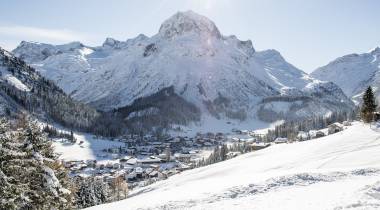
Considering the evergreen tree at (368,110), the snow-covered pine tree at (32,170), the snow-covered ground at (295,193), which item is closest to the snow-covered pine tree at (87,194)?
the snow-covered pine tree at (32,170)

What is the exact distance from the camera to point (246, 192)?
115ft

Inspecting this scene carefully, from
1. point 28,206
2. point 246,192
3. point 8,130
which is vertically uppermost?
point 8,130

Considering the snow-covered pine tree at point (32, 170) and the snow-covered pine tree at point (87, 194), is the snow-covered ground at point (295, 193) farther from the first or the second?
the snow-covered pine tree at point (87, 194)

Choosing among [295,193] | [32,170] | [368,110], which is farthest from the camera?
[368,110]

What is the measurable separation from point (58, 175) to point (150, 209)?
19927 mm

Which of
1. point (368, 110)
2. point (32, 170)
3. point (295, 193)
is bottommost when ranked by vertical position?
point (295, 193)

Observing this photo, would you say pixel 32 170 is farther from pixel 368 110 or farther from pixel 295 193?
pixel 368 110

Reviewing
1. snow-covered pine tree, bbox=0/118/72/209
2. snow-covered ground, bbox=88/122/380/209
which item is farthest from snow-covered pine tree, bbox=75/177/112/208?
snow-covered ground, bbox=88/122/380/209

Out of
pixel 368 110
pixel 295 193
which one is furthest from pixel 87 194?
pixel 295 193

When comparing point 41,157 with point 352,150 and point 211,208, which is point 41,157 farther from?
point 352,150

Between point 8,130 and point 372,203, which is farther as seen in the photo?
point 8,130

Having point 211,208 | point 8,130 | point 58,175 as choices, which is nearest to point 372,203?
point 211,208

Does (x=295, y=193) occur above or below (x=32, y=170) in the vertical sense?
below

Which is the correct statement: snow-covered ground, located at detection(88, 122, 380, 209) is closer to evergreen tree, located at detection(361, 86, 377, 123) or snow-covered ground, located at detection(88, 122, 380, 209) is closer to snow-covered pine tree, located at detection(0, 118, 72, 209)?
snow-covered pine tree, located at detection(0, 118, 72, 209)
